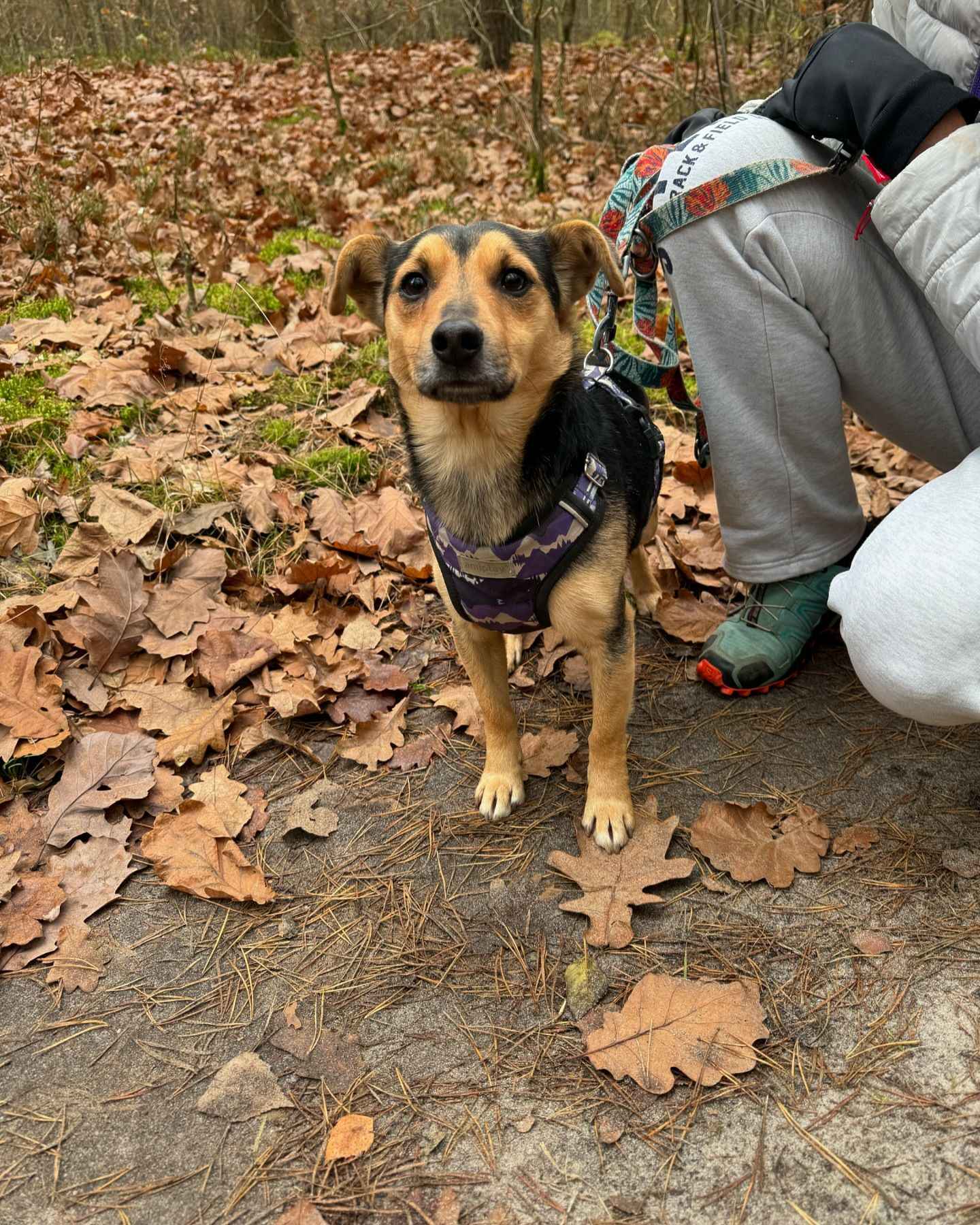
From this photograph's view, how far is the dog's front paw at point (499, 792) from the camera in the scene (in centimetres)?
293

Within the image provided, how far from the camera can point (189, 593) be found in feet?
11.9

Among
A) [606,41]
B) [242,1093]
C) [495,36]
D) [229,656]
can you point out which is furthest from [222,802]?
[606,41]

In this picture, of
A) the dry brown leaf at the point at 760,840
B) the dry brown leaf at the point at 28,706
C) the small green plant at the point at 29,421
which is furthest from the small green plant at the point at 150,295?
the dry brown leaf at the point at 760,840

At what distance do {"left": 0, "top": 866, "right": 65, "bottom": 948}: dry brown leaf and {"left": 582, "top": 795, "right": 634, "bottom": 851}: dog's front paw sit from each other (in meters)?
1.58

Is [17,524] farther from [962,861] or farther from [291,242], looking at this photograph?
[291,242]

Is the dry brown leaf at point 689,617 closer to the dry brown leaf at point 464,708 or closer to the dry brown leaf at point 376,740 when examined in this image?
the dry brown leaf at point 464,708

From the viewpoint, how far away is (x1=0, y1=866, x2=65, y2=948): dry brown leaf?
2.46m

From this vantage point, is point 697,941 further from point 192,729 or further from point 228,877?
point 192,729

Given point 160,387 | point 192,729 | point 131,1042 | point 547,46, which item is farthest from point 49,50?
point 131,1042

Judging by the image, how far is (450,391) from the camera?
2.45m

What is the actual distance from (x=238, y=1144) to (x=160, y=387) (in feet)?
12.9

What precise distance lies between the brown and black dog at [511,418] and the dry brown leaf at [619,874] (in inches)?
2.0

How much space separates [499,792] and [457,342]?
1447 mm

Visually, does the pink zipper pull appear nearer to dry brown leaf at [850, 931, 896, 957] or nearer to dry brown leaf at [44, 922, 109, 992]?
dry brown leaf at [850, 931, 896, 957]
